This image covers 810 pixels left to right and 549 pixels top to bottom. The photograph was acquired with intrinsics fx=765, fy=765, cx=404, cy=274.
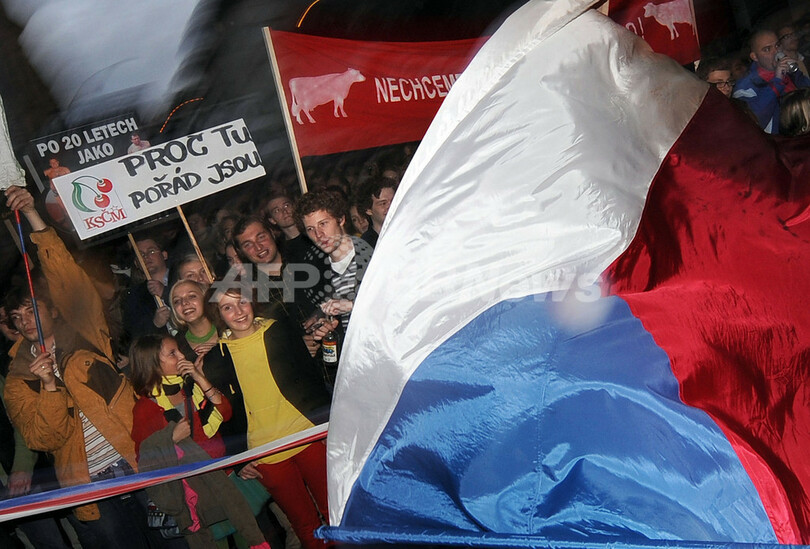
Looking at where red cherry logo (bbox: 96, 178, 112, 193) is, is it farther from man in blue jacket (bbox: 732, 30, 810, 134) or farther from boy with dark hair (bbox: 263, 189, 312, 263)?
man in blue jacket (bbox: 732, 30, 810, 134)

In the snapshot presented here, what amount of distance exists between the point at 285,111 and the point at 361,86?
0.44 meters

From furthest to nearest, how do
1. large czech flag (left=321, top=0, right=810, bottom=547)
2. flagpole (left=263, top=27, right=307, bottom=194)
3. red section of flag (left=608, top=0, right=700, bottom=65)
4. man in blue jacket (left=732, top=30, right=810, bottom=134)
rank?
red section of flag (left=608, top=0, right=700, bottom=65)
man in blue jacket (left=732, top=30, right=810, bottom=134)
flagpole (left=263, top=27, right=307, bottom=194)
large czech flag (left=321, top=0, right=810, bottom=547)

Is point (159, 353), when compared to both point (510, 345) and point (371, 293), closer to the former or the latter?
point (371, 293)

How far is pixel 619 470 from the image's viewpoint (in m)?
1.13

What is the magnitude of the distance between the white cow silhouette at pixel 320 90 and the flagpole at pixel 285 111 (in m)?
0.05

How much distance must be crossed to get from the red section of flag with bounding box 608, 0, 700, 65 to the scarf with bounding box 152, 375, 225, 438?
277 cm

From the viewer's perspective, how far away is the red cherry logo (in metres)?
2.37

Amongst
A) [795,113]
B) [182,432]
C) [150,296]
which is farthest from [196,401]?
[795,113]

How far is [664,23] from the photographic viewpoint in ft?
12.9

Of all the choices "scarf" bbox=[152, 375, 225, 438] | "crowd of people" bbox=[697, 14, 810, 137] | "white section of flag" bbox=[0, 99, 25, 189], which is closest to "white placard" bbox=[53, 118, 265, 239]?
"white section of flag" bbox=[0, 99, 25, 189]

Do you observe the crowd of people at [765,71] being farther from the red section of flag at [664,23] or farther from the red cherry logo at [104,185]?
the red cherry logo at [104,185]

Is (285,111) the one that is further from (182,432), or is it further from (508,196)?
(508,196)

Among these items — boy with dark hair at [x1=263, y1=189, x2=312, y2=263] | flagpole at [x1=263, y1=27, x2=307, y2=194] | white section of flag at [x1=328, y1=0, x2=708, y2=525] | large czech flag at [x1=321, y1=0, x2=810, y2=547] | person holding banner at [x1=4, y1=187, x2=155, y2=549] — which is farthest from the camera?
flagpole at [x1=263, y1=27, x2=307, y2=194]

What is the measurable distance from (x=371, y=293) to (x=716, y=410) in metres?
0.61
